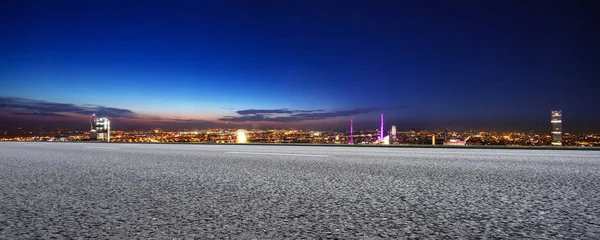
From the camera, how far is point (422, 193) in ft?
14.4

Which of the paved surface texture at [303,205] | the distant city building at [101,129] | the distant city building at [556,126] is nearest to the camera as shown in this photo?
the paved surface texture at [303,205]

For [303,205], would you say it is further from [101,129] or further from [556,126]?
[101,129]

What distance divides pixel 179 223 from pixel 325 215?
1.19 metres

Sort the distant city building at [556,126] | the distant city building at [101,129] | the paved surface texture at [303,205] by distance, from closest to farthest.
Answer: the paved surface texture at [303,205] < the distant city building at [556,126] < the distant city building at [101,129]

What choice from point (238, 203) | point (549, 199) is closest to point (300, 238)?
point (238, 203)

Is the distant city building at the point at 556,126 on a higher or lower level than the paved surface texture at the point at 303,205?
higher

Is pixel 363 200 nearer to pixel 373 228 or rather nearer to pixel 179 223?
pixel 373 228

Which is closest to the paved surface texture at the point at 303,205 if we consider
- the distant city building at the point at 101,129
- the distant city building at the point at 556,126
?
the distant city building at the point at 556,126

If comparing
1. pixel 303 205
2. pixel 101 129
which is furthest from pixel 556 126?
pixel 101 129

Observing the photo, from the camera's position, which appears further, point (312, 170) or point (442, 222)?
point (312, 170)

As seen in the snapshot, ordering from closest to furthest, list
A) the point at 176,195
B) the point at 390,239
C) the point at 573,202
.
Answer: the point at 390,239, the point at 573,202, the point at 176,195

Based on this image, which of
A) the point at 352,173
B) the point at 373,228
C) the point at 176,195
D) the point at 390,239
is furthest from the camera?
the point at 352,173

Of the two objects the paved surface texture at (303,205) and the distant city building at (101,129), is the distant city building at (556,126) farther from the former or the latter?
the distant city building at (101,129)

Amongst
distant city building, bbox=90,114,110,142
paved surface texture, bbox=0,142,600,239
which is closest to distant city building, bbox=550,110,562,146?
paved surface texture, bbox=0,142,600,239
